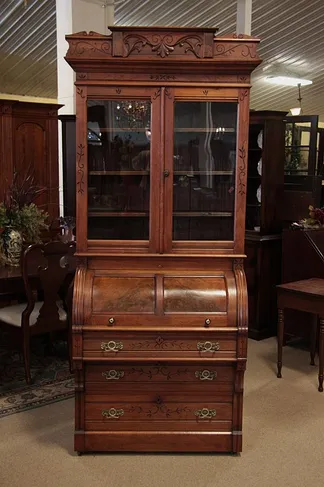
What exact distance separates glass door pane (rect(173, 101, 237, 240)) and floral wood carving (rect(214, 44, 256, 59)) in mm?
262

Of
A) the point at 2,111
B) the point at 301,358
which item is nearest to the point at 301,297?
the point at 301,358

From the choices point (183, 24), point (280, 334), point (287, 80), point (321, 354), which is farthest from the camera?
point (287, 80)

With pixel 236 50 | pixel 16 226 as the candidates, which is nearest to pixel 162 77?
pixel 236 50

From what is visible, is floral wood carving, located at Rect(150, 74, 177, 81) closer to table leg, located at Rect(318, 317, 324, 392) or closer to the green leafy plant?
the green leafy plant

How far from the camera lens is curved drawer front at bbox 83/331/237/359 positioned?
2.88 m

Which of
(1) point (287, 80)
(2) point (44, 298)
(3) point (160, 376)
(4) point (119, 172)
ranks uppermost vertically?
(1) point (287, 80)

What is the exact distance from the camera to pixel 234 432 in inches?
118

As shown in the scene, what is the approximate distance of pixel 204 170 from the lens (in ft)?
10.1

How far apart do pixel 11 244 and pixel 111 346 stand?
1.69 m

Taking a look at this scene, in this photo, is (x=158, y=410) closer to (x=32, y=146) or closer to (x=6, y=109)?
(x=32, y=146)

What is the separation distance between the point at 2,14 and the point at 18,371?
4.84 meters

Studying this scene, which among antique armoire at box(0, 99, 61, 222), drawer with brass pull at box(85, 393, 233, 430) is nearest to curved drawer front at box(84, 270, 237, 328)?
drawer with brass pull at box(85, 393, 233, 430)

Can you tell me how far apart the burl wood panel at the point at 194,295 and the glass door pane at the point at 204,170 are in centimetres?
25

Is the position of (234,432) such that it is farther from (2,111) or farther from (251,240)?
A: (2,111)
